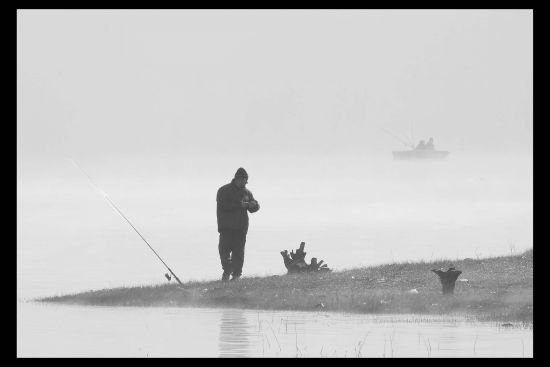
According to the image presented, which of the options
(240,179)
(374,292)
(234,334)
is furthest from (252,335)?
(240,179)

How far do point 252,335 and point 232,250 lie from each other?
8.35 metres

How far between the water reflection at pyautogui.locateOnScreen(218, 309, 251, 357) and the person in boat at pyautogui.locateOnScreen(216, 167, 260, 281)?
4.01 metres

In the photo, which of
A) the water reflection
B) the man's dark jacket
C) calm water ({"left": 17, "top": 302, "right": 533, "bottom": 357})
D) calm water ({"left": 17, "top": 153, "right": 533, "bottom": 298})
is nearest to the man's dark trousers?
the man's dark jacket

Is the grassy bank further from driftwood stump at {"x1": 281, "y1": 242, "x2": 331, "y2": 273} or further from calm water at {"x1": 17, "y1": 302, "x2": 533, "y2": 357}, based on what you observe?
calm water at {"x1": 17, "y1": 302, "x2": 533, "y2": 357}

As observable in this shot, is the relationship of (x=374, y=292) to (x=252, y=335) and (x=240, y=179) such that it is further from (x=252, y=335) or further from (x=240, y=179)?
(x=252, y=335)

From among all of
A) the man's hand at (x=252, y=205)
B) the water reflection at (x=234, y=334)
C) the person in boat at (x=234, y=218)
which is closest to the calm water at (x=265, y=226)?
the person in boat at (x=234, y=218)

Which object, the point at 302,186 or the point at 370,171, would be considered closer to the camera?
the point at 302,186

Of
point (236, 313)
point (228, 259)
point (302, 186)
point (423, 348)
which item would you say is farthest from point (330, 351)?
point (302, 186)

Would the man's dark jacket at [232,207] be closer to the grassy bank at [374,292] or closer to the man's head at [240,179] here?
the man's head at [240,179]

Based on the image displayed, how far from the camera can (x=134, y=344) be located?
24188mm

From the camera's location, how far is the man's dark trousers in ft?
109

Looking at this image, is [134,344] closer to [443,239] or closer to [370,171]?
[443,239]
